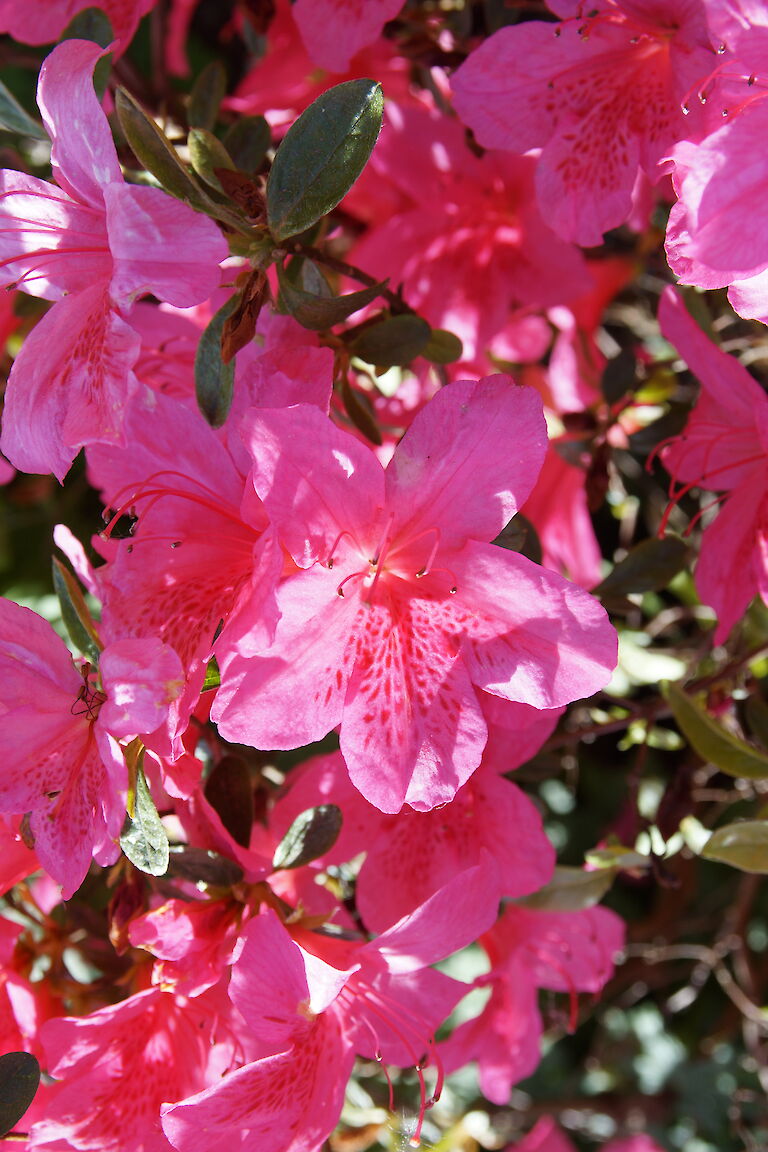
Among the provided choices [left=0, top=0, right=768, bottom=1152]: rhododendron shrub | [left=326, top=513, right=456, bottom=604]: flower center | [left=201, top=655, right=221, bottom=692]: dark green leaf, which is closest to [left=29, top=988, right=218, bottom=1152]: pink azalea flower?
[left=0, top=0, right=768, bottom=1152]: rhododendron shrub

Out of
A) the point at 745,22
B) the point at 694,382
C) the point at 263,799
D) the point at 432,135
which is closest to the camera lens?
the point at 745,22

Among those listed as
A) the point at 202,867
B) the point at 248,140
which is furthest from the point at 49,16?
the point at 202,867

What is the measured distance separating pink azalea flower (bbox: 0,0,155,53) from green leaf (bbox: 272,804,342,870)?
0.78m

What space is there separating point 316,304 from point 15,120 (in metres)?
0.39

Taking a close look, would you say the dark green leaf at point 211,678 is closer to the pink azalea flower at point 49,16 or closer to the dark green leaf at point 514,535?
the dark green leaf at point 514,535

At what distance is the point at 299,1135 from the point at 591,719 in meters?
0.67

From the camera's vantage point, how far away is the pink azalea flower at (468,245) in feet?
4.08

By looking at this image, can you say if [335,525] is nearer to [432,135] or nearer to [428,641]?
[428,641]

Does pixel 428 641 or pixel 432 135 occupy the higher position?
pixel 432 135

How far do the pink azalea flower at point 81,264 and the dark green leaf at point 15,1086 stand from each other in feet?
1.56

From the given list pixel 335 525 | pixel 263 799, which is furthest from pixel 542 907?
pixel 335 525

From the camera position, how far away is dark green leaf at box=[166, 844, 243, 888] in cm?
90

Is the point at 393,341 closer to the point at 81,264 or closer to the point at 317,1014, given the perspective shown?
the point at 81,264

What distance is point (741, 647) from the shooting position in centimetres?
122
